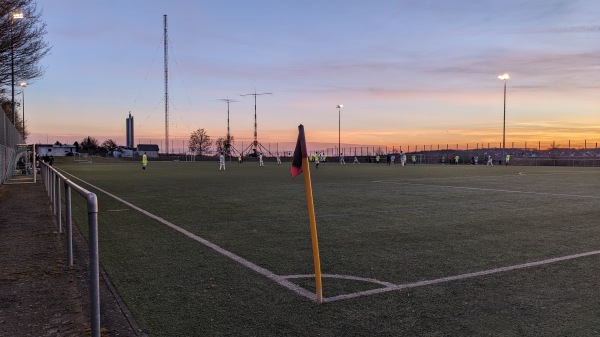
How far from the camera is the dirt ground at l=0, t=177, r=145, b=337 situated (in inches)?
158

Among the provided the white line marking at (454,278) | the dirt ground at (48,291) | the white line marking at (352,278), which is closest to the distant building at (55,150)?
the dirt ground at (48,291)

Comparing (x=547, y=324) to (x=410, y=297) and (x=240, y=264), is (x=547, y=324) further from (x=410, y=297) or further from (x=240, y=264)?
(x=240, y=264)

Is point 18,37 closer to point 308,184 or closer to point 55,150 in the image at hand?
point 308,184

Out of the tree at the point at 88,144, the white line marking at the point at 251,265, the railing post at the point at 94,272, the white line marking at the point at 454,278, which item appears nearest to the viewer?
the railing post at the point at 94,272

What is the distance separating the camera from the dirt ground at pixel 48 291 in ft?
13.1

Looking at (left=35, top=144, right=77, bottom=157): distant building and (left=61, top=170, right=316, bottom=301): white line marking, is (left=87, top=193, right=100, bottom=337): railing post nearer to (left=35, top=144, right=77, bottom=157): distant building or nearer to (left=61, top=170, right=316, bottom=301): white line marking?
(left=61, top=170, right=316, bottom=301): white line marking

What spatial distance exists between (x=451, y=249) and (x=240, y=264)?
3172mm

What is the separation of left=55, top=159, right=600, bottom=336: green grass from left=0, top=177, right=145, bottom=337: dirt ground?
0.24 m

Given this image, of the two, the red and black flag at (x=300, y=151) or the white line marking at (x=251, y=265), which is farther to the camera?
the white line marking at (x=251, y=265)

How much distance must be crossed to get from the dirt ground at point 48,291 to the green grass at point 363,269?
0.79 feet

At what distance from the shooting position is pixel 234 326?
402 centimetres

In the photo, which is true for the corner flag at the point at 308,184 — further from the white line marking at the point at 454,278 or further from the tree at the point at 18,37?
the tree at the point at 18,37

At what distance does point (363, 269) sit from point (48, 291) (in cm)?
356

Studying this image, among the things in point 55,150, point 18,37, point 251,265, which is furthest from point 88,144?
point 251,265
